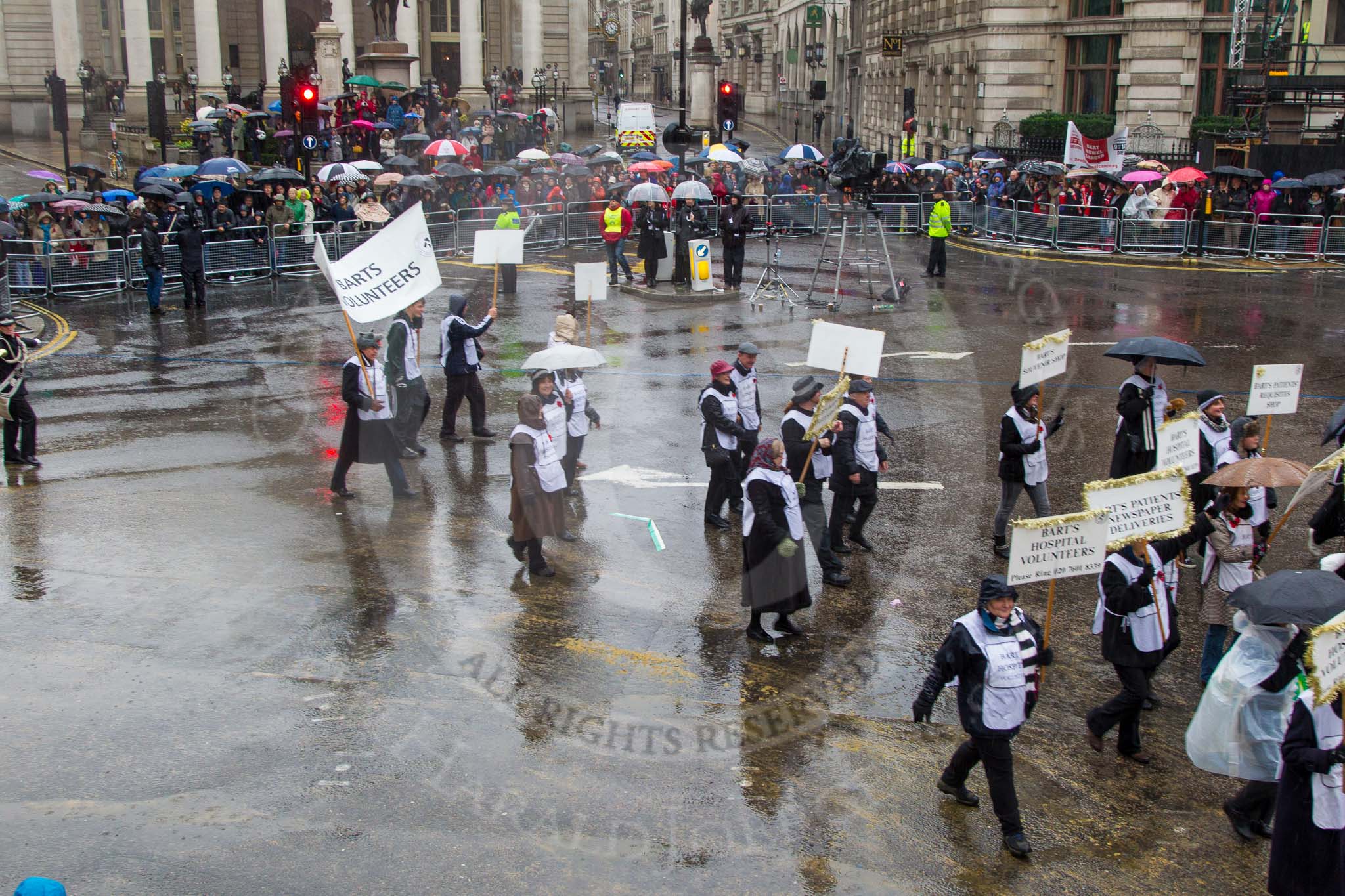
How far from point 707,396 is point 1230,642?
189 inches

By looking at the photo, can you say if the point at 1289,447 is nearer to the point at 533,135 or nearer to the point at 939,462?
the point at 939,462

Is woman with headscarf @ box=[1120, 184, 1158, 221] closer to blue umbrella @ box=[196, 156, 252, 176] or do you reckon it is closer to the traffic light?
the traffic light

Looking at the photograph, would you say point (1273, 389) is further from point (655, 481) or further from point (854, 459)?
point (655, 481)

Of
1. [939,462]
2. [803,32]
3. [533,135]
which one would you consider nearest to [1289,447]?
[939,462]

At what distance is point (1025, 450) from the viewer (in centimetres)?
1125

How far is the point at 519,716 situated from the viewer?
840 cm

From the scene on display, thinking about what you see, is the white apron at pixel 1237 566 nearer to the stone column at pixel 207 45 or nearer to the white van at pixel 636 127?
the white van at pixel 636 127

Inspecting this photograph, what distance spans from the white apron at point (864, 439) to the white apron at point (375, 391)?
4416 millimetres

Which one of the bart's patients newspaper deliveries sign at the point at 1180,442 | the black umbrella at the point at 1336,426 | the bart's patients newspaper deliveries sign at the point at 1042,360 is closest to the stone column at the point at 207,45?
the bart's patients newspaper deliveries sign at the point at 1042,360

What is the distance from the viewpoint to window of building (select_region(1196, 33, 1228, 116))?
3941cm

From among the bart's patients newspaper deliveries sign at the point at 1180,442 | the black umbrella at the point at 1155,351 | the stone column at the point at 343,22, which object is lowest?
the bart's patients newspaper deliveries sign at the point at 1180,442

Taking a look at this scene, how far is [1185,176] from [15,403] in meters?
24.5

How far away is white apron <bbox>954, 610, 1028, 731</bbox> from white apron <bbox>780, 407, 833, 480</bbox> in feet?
12.9

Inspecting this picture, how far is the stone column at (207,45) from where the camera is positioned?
48188mm
